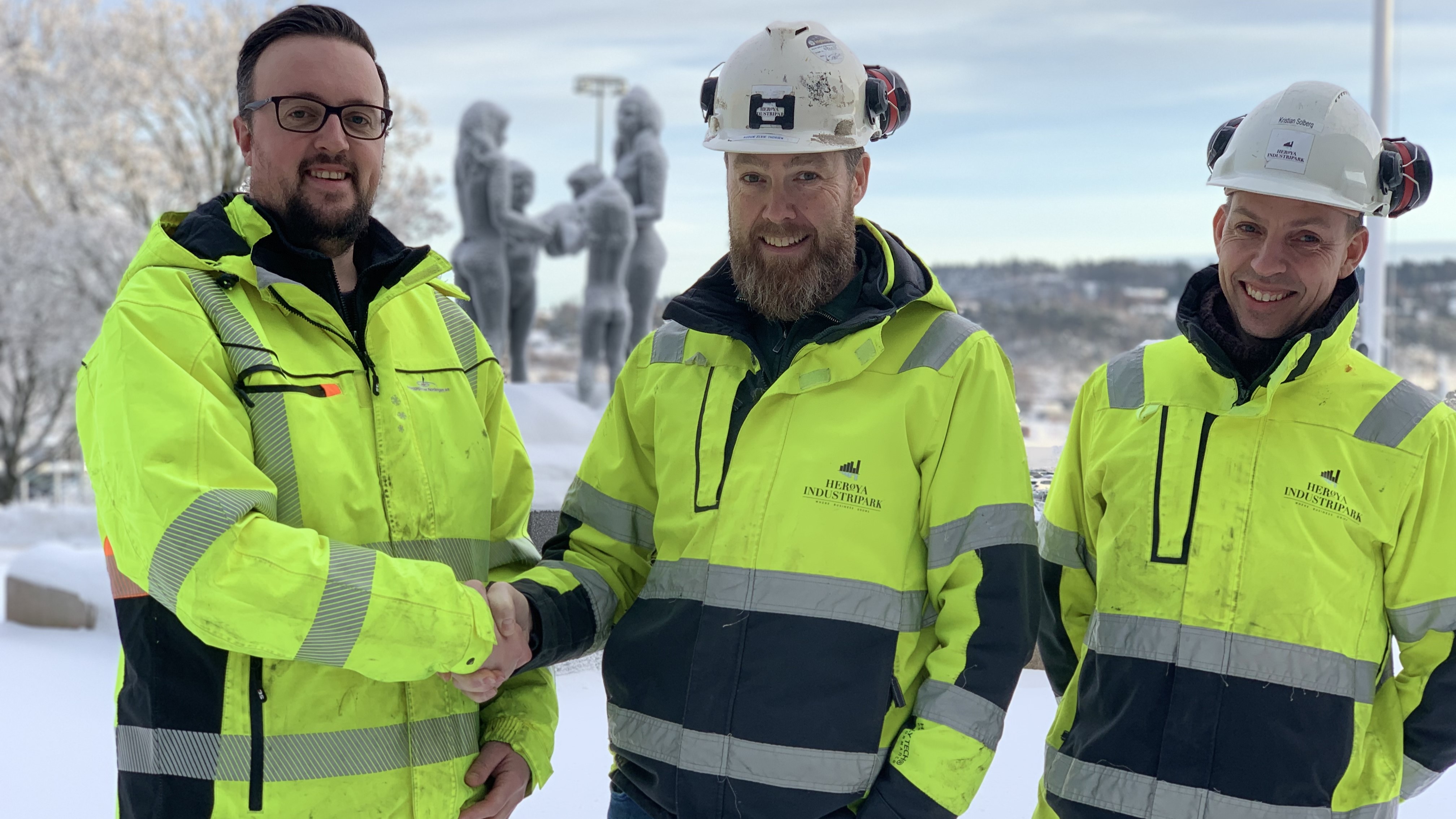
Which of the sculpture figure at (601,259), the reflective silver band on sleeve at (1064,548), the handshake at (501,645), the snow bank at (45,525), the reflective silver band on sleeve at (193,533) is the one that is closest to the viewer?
the reflective silver band on sleeve at (193,533)

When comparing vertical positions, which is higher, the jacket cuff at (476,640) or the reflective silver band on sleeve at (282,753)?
the jacket cuff at (476,640)

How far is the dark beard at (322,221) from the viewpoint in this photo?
7.64 feet

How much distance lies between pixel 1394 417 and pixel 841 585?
1.15 m

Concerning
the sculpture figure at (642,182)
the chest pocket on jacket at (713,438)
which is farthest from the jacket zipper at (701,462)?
the sculpture figure at (642,182)

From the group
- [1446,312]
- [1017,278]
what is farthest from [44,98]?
[1446,312]

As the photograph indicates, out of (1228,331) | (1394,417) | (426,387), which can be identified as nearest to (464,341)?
(426,387)

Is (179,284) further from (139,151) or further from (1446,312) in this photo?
(1446,312)

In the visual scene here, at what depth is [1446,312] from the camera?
1118 inches

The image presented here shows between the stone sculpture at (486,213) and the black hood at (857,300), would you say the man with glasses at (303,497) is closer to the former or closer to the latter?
the black hood at (857,300)

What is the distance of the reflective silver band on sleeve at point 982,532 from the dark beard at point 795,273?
0.50 m

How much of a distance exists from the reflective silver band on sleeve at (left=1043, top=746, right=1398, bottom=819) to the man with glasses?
1077mm

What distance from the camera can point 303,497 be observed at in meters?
2.14

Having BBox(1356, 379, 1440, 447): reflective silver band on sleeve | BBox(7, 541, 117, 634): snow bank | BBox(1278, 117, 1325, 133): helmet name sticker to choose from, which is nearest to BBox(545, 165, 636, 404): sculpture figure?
BBox(7, 541, 117, 634): snow bank

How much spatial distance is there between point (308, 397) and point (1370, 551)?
199cm
